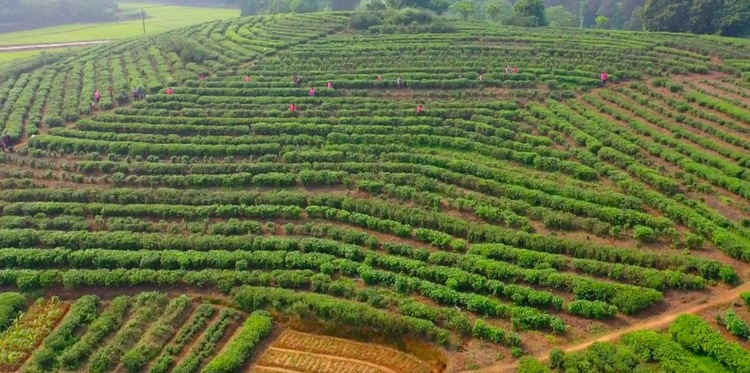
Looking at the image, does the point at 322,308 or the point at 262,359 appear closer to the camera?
the point at 262,359

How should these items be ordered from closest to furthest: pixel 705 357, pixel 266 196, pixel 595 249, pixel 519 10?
pixel 705 357 < pixel 595 249 < pixel 266 196 < pixel 519 10

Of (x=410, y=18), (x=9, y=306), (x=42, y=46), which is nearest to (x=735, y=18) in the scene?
(x=410, y=18)

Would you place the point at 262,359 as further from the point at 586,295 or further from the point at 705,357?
the point at 705,357

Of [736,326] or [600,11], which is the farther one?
[600,11]

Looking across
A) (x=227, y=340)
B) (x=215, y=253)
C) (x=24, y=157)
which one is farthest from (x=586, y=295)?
(x=24, y=157)

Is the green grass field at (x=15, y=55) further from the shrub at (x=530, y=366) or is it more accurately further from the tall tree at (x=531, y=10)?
the shrub at (x=530, y=366)

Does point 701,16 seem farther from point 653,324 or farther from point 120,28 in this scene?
point 120,28

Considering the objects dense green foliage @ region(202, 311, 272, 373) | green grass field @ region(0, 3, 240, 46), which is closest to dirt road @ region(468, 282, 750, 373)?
dense green foliage @ region(202, 311, 272, 373)
